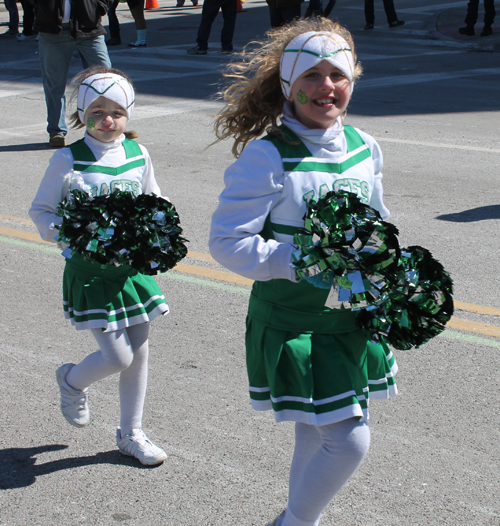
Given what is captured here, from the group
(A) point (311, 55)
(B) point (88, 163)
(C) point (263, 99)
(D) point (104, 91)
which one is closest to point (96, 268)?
(B) point (88, 163)

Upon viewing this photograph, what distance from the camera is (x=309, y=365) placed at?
2301mm

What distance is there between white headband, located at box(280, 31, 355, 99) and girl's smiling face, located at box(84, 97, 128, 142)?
38.7 inches

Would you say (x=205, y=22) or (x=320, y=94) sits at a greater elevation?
(x=320, y=94)

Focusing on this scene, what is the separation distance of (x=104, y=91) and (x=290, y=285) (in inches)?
52.0

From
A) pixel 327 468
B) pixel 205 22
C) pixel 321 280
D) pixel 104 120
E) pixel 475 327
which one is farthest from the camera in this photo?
pixel 205 22

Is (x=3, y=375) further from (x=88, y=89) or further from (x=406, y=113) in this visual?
(x=406, y=113)

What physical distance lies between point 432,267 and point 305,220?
40 cm

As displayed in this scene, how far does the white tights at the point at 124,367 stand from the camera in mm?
3062

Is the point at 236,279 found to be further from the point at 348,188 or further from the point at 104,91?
the point at 348,188

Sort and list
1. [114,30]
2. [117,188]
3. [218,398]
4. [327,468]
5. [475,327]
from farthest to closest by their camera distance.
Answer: [114,30] < [475,327] < [218,398] < [117,188] < [327,468]

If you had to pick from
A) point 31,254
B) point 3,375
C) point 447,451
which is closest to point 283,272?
point 447,451

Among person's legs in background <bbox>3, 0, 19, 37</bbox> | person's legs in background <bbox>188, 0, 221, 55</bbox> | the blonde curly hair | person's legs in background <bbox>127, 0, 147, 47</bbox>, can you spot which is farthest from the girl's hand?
person's legs in background <bbox>3, 0, 19, 37</bbox>

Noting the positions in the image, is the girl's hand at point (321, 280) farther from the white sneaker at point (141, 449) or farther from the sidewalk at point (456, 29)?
the sidewalk at point (456, 29)

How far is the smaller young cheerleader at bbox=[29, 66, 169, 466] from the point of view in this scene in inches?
121
